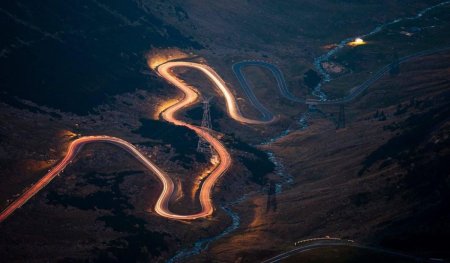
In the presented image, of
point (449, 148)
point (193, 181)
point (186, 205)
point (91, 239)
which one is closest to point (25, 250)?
point (91, 239)

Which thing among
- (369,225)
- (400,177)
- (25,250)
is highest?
(400,177)

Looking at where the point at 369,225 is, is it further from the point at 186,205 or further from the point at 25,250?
the point at 25,250

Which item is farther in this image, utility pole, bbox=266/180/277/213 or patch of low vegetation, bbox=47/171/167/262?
utility pole, bbox=266/180/277/213

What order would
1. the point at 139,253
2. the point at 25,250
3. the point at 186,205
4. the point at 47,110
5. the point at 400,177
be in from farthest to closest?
the point at 47,110
the point at 186,205
the point at 400,177
the point at 139,253
the point at 25,250

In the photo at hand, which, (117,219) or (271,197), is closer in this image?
(117,219)

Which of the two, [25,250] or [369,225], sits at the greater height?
[369,225]

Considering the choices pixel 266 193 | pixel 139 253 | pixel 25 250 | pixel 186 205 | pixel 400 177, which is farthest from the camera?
pixel 266 193

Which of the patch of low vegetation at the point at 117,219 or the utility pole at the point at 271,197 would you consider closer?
the patch of low vegetation at the point at 117,219

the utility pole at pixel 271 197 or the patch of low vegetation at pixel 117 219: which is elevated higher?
the utility pole at pixel 271 197

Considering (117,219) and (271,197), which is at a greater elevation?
(271,197)

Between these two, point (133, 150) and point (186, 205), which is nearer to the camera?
point (186, 205)

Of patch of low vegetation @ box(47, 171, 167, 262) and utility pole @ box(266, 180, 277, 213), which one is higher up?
utility pole @ box(266, 180, 277, 213)
